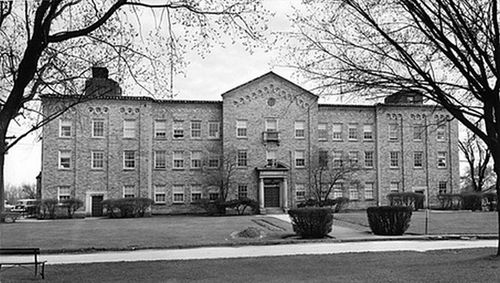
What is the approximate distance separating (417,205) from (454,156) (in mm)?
7078

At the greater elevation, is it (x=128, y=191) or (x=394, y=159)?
(x=394, y=159)

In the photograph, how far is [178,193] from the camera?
45.4 meters

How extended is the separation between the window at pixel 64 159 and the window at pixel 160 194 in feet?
23.2

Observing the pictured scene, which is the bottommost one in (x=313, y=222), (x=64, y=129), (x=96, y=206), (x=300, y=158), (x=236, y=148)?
(x=96, y=206)

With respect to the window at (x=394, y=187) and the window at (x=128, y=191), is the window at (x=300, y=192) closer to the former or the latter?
the window at (x=394, y=187)

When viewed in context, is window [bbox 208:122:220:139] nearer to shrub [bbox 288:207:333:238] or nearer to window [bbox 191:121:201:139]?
window [bbox 191:121:201:139]

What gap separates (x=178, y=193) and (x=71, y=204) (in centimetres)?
840

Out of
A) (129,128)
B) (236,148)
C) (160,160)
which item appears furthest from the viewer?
(236,148)

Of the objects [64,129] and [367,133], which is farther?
[367,133]

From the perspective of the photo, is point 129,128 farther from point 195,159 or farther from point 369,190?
point 369,190

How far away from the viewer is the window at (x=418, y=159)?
50188 mm

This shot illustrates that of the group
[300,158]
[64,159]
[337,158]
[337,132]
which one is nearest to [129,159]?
[64,159]

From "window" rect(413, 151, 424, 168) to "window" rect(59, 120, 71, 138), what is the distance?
30.0 m

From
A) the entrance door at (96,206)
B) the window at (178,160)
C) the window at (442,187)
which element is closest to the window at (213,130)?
the window at (178,160)
